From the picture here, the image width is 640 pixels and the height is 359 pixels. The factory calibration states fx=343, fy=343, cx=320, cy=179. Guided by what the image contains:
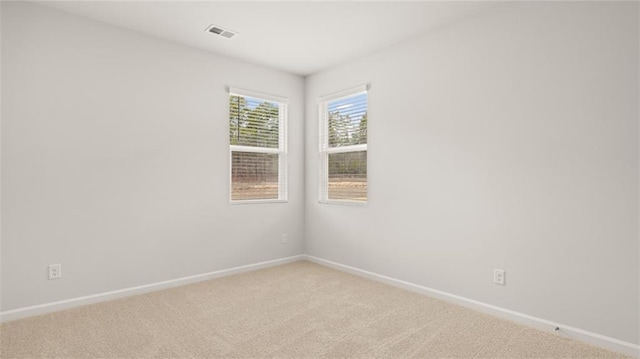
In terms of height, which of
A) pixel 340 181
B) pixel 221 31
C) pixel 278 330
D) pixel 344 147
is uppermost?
pixel 221 31

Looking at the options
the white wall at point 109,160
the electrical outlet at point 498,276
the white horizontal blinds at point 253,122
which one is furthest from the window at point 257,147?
the electrical outlet at point 498,276

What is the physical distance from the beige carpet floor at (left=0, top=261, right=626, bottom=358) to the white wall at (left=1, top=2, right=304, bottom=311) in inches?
15.2

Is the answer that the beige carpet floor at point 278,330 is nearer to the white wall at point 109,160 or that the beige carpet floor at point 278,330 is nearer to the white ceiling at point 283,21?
the white wall at point 109,160

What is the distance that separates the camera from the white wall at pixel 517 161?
223 centimetres

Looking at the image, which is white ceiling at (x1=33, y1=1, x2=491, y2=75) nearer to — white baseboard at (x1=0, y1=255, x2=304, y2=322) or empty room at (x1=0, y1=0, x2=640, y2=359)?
empty room at (x1=0, y1=0, x2=640, y2=359)

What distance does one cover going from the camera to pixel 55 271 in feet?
9.32

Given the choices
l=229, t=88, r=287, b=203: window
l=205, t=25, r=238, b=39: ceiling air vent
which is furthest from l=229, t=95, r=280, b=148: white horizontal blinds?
l=205, t=25, r=238, b=39: ceiling air vent

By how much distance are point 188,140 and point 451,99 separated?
263 centimetres

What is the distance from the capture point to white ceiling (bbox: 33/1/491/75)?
2.76 meters

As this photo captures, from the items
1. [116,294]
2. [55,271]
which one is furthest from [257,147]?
[55,271]

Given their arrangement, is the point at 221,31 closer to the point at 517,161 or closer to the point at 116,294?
the point at 116,294

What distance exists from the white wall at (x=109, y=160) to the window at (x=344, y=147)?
3.15 ft

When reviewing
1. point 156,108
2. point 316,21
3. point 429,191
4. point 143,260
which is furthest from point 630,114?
point 143,260

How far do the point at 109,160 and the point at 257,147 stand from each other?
63.1 inches
